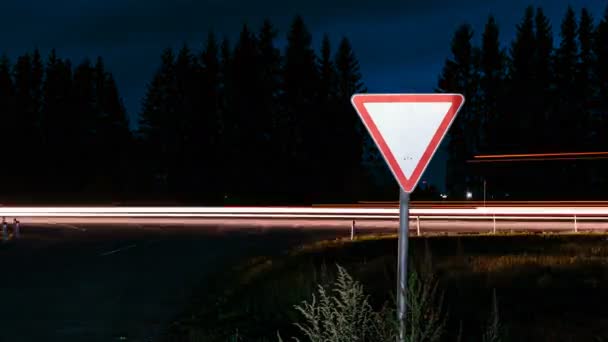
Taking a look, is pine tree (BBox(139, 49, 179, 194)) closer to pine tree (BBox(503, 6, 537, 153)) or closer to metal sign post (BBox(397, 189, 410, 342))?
pine tree (BBox(503, 6, 537, 153))

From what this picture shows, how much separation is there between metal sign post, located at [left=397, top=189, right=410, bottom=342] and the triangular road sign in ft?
0.61

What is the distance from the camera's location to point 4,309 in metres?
13.6

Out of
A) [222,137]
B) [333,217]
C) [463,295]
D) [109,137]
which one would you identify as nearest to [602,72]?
[222,137]

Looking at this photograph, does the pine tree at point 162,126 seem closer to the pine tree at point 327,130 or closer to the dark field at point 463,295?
the pine tree at point 327,130

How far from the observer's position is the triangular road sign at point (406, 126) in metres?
6.16

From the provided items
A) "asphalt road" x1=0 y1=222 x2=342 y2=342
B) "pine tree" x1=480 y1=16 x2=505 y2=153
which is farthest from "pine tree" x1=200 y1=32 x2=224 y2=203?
"asphalt road" x1=0 y1=222 x2=342 y2=342

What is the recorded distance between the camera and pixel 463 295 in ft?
39.2

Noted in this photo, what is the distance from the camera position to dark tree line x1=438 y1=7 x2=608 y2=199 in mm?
70250

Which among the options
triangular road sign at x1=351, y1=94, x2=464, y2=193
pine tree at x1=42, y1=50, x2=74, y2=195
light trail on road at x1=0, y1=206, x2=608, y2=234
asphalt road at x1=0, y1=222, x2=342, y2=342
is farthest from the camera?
pine tree at x1=42, y1=50, x2=74, y2=195

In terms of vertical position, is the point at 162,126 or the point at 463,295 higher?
the point at 162,126

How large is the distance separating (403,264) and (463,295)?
612cm

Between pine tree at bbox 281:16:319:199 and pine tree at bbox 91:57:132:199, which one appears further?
pine tree at bbox 91:57:132:199

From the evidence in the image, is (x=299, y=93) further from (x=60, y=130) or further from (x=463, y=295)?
(x=463, y=295)

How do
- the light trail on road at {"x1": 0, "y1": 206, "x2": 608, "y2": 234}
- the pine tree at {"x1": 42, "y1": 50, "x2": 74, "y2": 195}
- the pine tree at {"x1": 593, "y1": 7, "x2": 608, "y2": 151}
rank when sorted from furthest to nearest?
the pine tree at {"x1": 42, "y1": 50, "x2": 74, "y2": 195} → the pine tree at {"x1": 593, "y1": 7, "x2": 608, "y2": 151} → the light trail on road at {"x1": 0, "y1": 206, "x2": 608, "y2": 234}
